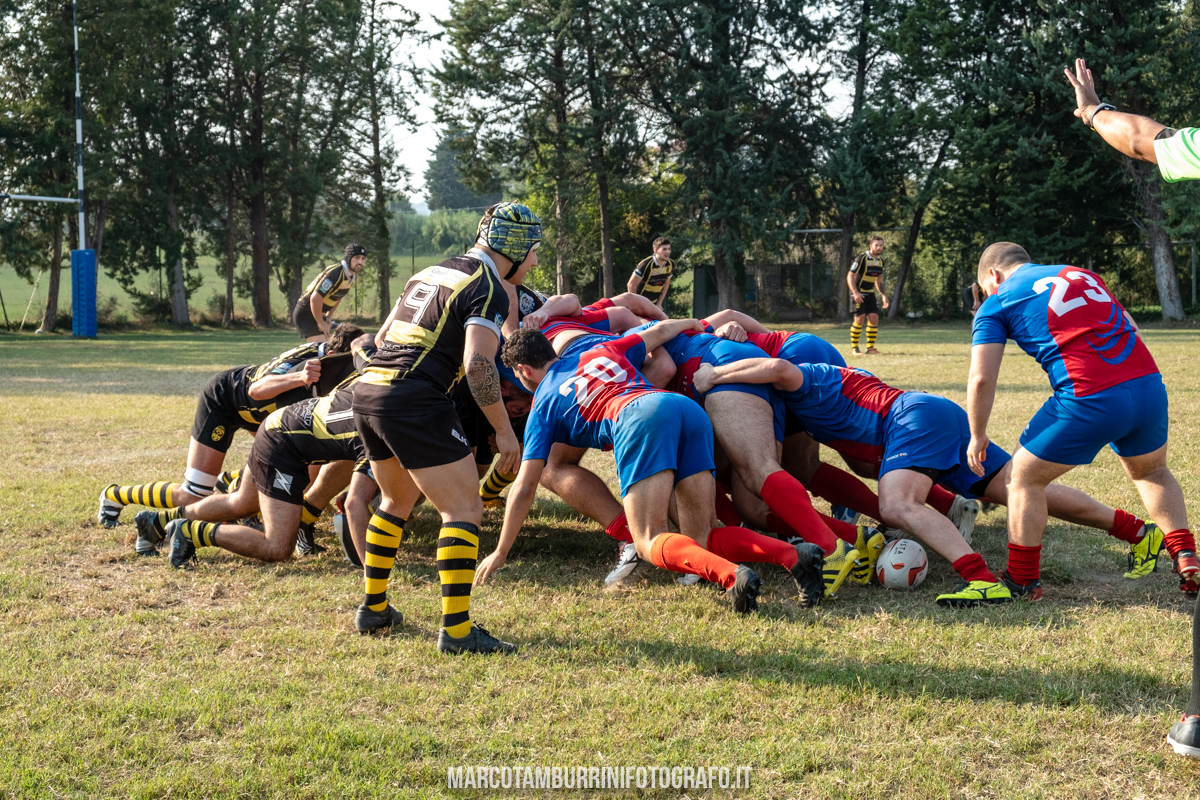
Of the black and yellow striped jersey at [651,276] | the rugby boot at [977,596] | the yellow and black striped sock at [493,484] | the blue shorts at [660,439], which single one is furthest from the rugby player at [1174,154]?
the black and yellow striped jersey at [651,276]

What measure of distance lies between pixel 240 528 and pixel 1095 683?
4.19 m

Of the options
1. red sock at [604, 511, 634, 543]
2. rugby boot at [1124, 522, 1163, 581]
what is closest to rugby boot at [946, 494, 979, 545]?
rugby boot at [1124, 522, 1163, 581]

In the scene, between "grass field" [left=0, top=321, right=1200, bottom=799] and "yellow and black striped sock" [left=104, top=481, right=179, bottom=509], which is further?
"yellow and black striped sock" [left=104, top=481, right=179, bottom=509]

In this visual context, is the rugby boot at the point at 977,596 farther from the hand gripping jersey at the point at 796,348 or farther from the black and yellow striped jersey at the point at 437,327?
the black and yellow striped jersey at the point at 437,327

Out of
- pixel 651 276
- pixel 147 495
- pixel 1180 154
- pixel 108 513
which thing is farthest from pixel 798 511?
pixel 651 276

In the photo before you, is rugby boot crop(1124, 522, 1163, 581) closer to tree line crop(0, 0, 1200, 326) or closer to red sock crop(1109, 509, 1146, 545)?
red sock crop(1109, 509, 1146, 545)

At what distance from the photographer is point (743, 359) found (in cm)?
544

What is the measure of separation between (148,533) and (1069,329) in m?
4.94

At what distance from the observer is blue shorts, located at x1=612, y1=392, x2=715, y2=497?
14.8 ft

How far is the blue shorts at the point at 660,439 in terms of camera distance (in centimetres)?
450

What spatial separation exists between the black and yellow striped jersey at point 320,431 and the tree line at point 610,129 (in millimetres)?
25870

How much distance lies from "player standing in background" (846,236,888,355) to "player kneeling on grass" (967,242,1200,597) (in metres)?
13.4

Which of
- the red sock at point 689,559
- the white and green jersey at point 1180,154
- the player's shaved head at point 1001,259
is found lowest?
the red sock at point 689,559

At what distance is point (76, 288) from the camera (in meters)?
26.2
